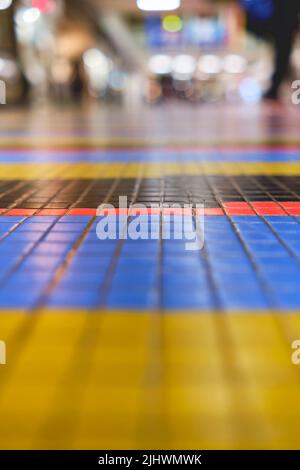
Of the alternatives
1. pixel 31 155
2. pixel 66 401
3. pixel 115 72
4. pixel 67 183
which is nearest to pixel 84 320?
pixel 66 401

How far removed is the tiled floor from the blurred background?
12.1 meters

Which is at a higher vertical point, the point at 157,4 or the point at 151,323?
the point at 157,4

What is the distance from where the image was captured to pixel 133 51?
39.2 metres

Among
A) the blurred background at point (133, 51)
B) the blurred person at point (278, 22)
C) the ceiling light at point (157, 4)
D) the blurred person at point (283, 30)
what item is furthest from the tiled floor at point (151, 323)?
the ceiling light at point (157, 4)

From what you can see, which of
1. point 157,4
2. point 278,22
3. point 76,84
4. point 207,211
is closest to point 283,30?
point 278,22

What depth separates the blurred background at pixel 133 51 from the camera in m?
17.1

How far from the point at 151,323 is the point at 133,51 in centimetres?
3952

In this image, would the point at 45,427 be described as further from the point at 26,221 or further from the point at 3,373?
the point at 26,221

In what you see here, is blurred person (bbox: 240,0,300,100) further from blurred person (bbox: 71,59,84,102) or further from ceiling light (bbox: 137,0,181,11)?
blurred person (bbox: 71,59,84,102)

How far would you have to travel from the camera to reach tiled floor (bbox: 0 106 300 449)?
99 cm

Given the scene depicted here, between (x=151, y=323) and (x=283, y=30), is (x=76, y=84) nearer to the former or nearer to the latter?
(x=283, y=30)

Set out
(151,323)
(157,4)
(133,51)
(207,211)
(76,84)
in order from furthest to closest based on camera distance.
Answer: (133,51) < (76,84) < (157,4) < (207,211) < (151,323)

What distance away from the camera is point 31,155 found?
475cm

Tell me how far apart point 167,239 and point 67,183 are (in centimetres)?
136
